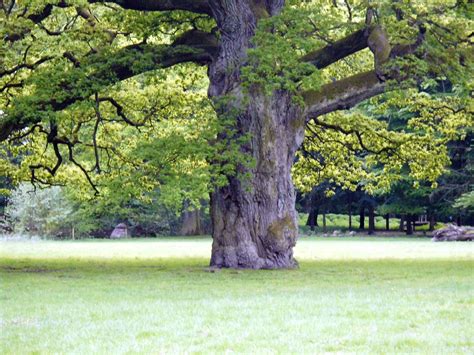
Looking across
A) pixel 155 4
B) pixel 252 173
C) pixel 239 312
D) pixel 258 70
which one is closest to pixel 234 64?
pixel 258 70

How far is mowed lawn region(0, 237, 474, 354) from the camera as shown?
8586mm

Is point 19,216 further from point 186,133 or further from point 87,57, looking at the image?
point 87,57

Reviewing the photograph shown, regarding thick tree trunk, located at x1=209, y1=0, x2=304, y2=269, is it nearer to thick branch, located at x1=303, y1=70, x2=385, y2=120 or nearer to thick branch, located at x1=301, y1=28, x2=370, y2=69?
thick branch, located at x1=303, y1=70, x2=385, y2=120

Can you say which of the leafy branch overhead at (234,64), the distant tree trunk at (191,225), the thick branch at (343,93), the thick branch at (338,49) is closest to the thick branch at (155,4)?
the leafy branch overhead at (234,64)

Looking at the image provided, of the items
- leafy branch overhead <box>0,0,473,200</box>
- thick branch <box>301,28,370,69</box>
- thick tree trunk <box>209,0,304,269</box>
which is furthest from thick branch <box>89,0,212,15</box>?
thick branch <box>301,28,370,69</box>

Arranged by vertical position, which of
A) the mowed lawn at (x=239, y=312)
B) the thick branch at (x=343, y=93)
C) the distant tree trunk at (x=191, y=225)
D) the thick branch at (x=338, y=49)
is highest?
the thick branch at (x=338, y=49)

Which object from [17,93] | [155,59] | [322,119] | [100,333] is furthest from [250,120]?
[100,333]

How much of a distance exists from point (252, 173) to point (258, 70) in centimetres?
271

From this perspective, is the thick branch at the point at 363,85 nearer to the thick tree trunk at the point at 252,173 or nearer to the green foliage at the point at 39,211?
the thick tree trunk at the point at 252,173

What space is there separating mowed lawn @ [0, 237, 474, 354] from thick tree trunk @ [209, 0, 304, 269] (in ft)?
4.36

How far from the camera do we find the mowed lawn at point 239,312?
28.2 ft

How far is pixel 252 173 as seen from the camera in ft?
67.9

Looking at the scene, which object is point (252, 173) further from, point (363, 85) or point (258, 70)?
point (363, 85)

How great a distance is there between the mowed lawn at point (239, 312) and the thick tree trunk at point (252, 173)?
133cm
